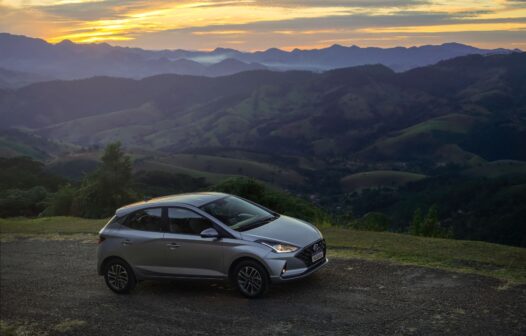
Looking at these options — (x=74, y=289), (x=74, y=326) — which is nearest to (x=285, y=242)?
(x=74, y=326)

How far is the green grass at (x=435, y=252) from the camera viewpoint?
1203cm

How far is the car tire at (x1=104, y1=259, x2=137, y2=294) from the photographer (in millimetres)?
12297

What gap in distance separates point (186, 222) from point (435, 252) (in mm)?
6408

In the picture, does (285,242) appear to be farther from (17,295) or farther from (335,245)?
(17,295)

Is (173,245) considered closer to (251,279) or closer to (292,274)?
(251,279)

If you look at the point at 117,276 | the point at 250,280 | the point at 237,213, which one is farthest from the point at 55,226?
the point at 250,280

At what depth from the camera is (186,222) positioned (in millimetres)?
11805

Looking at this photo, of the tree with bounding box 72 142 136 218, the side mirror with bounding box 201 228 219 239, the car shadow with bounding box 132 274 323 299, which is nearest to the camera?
the side mirror with bounding box 201 228 219 239

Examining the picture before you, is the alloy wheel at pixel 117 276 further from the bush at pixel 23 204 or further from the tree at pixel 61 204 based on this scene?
the bush at pixel 23 204

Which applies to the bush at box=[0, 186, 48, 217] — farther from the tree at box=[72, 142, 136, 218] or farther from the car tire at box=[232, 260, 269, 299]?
the car tire at box=[232, 260, 269, 299]

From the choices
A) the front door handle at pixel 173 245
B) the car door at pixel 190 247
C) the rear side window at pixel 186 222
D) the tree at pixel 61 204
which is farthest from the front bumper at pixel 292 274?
the tree at pixel 61 204

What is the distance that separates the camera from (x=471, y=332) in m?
8.75

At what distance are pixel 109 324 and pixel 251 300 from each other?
9.31 feet

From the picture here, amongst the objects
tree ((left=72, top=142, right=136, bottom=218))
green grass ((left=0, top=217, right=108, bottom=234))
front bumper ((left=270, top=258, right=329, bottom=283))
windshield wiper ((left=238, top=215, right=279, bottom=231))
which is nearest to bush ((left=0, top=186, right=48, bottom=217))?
tree ((left=72, top=142, right=136, bottom=218))
